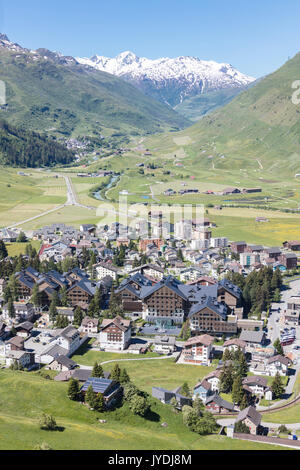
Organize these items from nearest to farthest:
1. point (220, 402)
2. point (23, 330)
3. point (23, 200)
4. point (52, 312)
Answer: point (220, 402) → point (23, 330) → point (52, 312) → point (23, 200)

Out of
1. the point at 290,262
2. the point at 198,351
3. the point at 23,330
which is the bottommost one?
the point at 198,351

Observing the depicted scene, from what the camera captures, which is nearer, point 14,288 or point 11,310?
point 11,310

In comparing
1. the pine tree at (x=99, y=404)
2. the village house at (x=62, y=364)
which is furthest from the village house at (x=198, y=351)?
the pine tree at (x=99, y=404)

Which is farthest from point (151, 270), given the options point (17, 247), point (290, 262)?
point (17, 247)

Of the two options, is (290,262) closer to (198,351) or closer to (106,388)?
(198,351)

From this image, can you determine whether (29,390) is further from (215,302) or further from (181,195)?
(181,195)

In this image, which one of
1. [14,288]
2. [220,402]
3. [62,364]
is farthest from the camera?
[14,288]

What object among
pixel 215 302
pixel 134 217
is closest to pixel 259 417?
pixel 215 302
